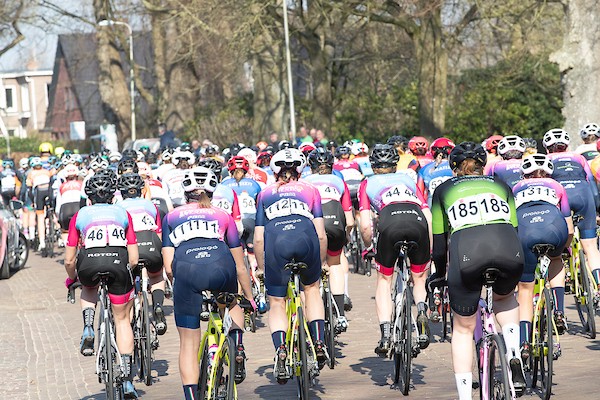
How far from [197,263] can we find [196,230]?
25 centimetres

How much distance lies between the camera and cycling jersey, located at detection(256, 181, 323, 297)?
1004 cm

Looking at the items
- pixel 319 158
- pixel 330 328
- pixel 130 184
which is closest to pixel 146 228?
pixel 130 184

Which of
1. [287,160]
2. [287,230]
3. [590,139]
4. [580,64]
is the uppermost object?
[580,64]

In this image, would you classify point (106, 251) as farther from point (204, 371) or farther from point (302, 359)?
point (204, 371)

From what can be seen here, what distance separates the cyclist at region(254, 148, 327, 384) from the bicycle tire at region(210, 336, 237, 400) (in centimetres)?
190

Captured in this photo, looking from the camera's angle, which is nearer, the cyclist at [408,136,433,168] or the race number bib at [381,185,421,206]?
the race number bib at [381,185,421,206]

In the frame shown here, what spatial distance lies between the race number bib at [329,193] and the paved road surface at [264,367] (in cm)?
150

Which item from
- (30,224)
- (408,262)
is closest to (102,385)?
(408,262)

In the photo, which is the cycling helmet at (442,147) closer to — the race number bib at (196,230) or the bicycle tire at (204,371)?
the race number bib at (196,230)

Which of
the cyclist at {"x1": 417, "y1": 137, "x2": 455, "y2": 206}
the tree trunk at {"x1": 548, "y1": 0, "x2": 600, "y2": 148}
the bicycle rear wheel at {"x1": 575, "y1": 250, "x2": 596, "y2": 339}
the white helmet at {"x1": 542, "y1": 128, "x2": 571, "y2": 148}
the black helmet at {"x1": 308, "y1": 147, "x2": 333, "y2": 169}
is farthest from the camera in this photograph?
the tree trunk at {"x1": 548, "y1": 0, "x2": 600, "y2": 148}

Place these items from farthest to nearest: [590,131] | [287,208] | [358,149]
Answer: [358,149] < [590,131] < [287,208]

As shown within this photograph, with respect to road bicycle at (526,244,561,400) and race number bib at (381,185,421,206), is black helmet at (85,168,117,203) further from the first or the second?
road bicycle at (526,244,561,400)

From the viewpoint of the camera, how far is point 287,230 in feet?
33.1

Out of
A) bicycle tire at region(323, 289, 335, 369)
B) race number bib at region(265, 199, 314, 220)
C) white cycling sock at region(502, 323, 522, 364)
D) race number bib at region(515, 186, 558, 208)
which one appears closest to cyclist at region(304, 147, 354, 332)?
bicycle tire at region(323, 289, 335, 369)
